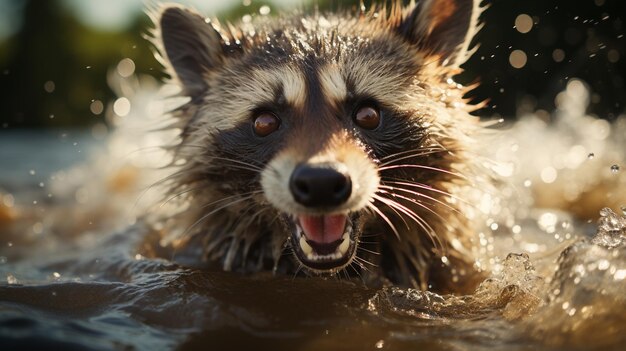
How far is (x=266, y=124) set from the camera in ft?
12.3

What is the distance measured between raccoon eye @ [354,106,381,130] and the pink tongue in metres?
0.54

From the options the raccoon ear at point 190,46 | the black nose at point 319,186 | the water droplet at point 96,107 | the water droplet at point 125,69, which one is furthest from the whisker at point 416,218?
the water droplet at point 96,107

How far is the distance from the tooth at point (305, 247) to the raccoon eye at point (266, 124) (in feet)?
2.13

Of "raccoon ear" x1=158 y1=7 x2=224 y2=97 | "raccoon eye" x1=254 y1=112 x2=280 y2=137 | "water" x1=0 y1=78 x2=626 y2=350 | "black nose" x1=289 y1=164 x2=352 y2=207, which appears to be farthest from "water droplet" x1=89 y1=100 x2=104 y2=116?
"black nose" x1=289 y1=164 x2=352 y2=207

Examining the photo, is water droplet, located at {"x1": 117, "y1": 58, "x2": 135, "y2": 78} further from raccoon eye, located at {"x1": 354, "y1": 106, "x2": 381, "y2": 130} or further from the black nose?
the black nose

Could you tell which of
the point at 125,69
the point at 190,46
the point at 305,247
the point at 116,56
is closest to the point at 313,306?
the point at 305,247

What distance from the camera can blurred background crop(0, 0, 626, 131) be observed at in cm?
957

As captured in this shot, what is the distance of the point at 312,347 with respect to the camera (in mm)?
2898

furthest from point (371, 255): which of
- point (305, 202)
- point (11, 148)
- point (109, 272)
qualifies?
point (11, 148)

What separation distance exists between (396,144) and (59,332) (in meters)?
1.88

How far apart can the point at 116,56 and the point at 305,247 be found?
2279 cm

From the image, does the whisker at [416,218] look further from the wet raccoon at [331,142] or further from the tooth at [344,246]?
the tooth at [344,246]

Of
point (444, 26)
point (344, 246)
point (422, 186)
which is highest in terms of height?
point (444, 26)

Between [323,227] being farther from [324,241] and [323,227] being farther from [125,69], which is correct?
[125,69]
